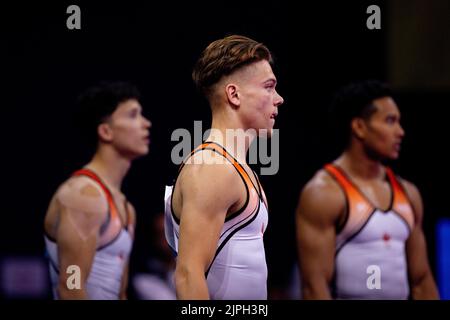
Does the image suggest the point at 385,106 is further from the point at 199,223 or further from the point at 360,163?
the point at 199,223

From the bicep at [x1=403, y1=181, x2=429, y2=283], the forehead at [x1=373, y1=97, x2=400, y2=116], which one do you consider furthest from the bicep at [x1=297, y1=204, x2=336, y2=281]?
the forehead at [x1=373, y1=97, x2=400, y2=116]

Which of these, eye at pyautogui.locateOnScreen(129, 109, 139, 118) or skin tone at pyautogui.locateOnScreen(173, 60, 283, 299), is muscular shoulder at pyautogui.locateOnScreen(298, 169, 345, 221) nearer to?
eye at pyautogui.locateOnScreen(129, 109, 139, 118)

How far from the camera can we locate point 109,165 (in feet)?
14.2

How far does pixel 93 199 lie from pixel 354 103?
177 cm

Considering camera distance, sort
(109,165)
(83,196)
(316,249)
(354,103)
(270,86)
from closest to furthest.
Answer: (270,86), (83,196), (316,249), (109,165), (354,103)

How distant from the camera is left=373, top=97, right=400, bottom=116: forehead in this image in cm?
447

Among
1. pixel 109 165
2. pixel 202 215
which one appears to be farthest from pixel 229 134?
pixel 109 165

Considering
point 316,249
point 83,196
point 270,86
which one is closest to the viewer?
point 270,86

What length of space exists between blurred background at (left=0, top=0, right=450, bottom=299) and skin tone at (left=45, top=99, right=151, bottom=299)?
129 centimetres

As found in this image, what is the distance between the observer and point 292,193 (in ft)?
19.3

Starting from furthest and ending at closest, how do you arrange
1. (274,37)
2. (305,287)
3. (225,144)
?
(274,37)
(305,287)
(225,144)

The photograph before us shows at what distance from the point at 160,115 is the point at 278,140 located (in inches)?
40.0

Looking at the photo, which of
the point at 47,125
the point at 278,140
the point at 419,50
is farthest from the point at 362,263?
the point at 47,125

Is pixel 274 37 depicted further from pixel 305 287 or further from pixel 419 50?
pixel 305 287
